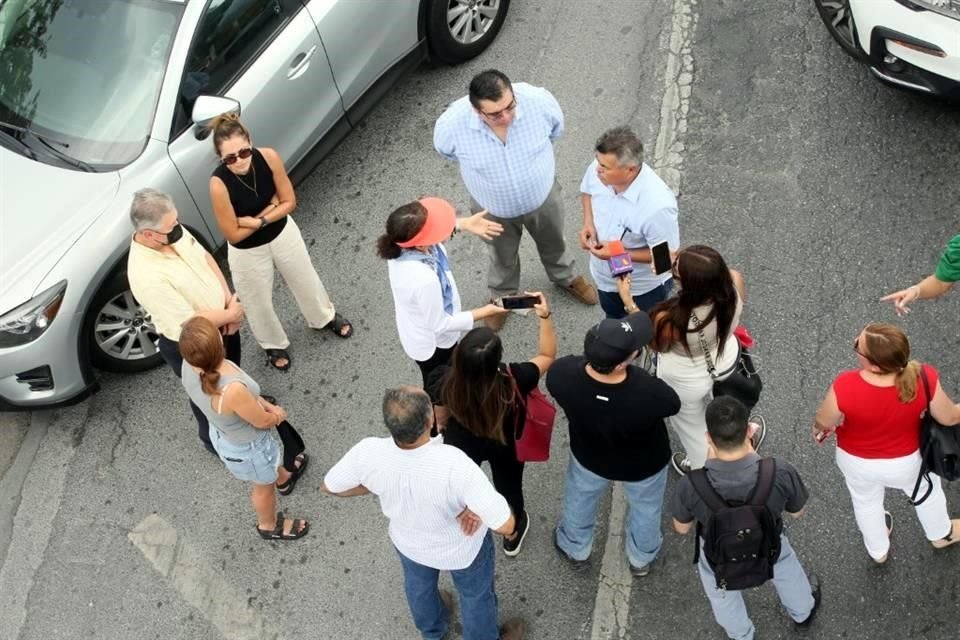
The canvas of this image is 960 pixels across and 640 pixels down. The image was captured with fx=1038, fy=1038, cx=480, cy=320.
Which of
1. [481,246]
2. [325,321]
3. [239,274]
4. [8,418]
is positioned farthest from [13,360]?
[481,246]

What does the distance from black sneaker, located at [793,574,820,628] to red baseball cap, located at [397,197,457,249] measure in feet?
7.65

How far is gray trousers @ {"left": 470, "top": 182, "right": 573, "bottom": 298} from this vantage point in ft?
18.6

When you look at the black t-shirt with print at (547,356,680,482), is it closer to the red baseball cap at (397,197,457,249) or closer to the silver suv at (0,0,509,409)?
the red baseball cap at (397,197,457,249)

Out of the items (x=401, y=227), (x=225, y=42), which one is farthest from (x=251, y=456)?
(x=225, y=42)

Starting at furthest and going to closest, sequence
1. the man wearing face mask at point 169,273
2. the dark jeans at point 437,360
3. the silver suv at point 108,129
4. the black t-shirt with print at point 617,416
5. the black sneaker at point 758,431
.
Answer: the silver suv at point 108,129
the black sneaker at point 758,431
the dark jeans at point 437,360
the man wearing face mask at point 169,273
the black t-shirt with print at point 617,416

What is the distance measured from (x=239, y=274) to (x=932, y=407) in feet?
11.7

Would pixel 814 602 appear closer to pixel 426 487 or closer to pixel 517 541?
pixel 517 541

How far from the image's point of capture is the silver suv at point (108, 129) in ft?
18.8

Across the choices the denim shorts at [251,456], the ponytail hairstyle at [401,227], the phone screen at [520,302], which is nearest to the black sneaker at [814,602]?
the phone screen at [520,302]

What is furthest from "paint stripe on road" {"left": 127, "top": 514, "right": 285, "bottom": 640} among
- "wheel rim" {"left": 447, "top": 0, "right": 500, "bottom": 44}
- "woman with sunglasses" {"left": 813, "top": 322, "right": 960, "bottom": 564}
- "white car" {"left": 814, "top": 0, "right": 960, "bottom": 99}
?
"white car" {"left": 814, "top": 0, "right": 960, "bottom": 99}

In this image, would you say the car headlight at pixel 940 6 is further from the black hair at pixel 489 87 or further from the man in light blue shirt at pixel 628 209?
the black hair at pixel 489 87

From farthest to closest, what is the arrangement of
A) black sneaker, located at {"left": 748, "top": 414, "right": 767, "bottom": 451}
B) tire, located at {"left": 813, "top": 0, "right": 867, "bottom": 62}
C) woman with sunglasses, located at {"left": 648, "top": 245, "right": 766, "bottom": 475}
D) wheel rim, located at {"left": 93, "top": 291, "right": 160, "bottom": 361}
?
tire, located at {"left": 813, "top": 0, "right": 867, "bottom": 62}, wheel rim, located at {"left": 93, "top": 291, "right": 160, "bottom": 361}, black sneaker, located at {"left": 748, "top": 414, "right": 767, "bottom": 451}, woman with sunglasses, located at {"left": 648, "top": 245, "right": 766, "bottom": 475}

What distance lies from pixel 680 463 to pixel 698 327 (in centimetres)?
119

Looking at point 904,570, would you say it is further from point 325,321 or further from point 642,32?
point 642,32
